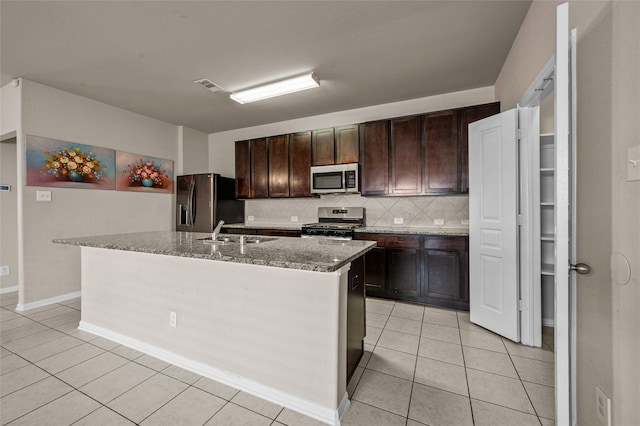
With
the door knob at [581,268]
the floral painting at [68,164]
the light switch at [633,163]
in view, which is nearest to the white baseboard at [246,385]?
the door knob at [581,268]

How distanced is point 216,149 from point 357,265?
4667 mm

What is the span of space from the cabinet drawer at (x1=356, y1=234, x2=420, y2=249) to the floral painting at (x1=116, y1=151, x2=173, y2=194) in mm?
3584

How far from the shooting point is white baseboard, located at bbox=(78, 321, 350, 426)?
152cm

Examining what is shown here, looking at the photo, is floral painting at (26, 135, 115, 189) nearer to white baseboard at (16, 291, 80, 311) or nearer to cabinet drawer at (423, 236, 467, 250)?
white baseboard at (16, 291, 80, 311)

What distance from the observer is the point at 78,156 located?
3.62 m

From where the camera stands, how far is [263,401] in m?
1.66

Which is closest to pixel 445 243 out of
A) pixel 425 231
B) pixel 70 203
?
pixel 425 231

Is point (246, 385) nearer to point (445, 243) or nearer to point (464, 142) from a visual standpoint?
point (445, 243)

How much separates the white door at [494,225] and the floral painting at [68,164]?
4.79 meters

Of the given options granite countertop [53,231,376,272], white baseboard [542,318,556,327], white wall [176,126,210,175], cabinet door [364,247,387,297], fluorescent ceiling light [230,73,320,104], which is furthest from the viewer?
white wall [176,126,210,175]

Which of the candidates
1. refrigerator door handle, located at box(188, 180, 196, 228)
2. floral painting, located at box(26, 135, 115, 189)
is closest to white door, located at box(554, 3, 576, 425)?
refrigerator door handle, located at box(188, 180, 196, 228)

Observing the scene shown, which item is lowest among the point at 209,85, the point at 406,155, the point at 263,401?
the point at 263,401

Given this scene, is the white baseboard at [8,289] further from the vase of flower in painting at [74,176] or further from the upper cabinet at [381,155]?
the upper cabinet at [381,155]

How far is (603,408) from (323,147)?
3634 mm
